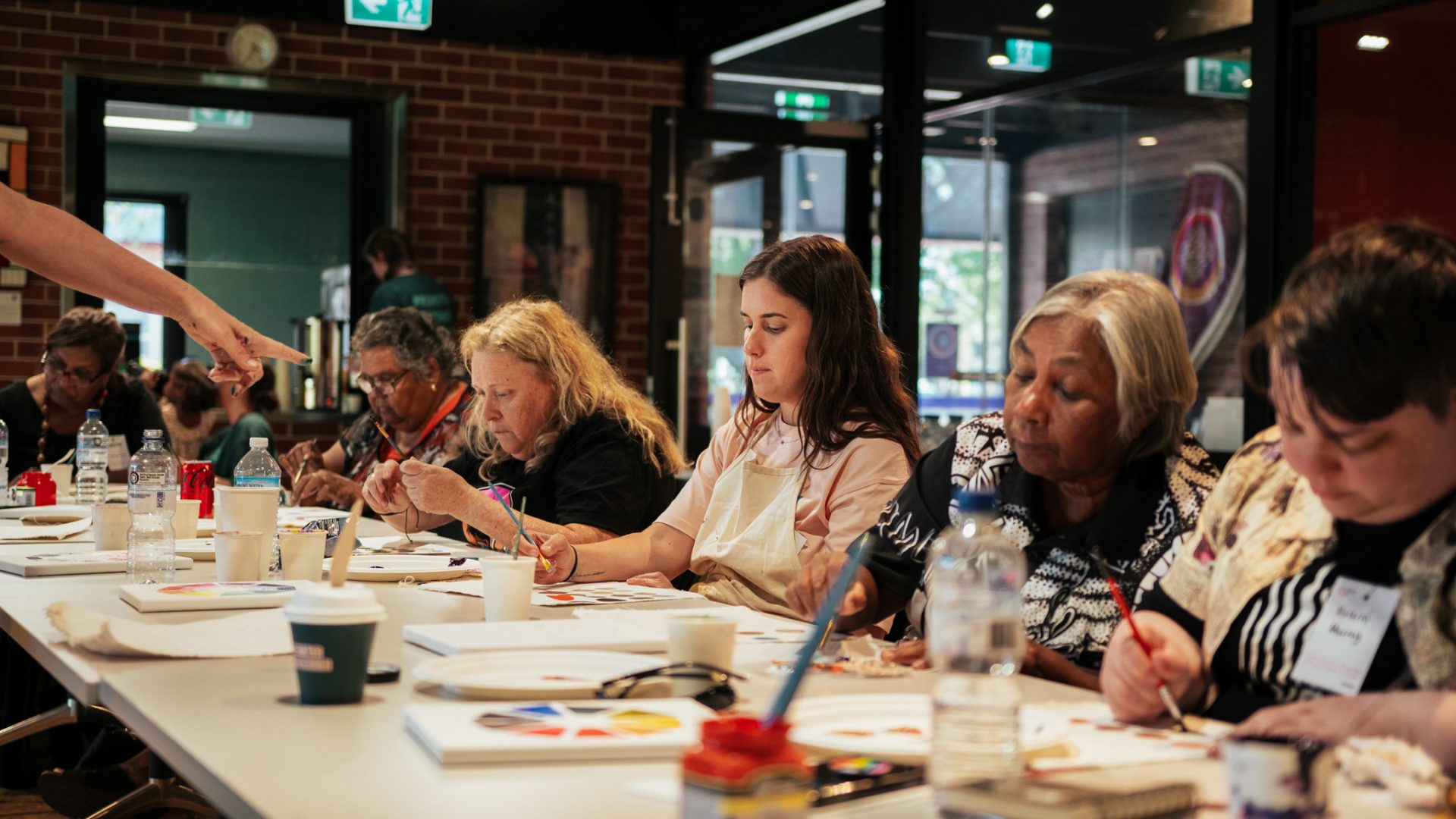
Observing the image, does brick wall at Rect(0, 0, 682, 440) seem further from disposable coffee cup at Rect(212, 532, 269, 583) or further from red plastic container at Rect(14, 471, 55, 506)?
disposable coffee cup at Rect(212, 532, 269, 583)

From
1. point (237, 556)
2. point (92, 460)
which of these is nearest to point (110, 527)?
point (237, 556)

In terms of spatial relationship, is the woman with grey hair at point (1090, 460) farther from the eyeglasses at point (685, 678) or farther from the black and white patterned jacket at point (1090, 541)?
the eyeglasses at point (685, 678)

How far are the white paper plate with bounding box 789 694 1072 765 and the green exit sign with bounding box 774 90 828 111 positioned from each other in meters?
5.65

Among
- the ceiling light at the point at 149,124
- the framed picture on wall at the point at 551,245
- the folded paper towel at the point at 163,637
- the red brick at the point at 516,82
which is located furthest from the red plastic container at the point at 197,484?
the red brick at the point at 516,82

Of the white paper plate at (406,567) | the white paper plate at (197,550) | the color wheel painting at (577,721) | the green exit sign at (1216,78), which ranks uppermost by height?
the green exit sign at (1216,78)

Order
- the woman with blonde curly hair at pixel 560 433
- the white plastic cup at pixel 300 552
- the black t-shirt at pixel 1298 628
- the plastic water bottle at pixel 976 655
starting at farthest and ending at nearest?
the woman with blonde curly hair at pixel 560 433, the white plastic cup at pixel 300 552, the black t-shirt at pixel 1298 628, the plastic water bottle at pixel 976 655

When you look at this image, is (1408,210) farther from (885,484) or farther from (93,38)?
(93,38)

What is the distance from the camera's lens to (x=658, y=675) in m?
1.45

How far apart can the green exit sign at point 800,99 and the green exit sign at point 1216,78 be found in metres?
2.07

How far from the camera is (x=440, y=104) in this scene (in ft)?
22.7

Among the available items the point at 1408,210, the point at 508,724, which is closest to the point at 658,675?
the point at 508,724

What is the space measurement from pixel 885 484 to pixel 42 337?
5.06m

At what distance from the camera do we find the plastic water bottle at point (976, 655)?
1085mm

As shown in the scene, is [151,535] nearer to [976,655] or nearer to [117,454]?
[976,655]
